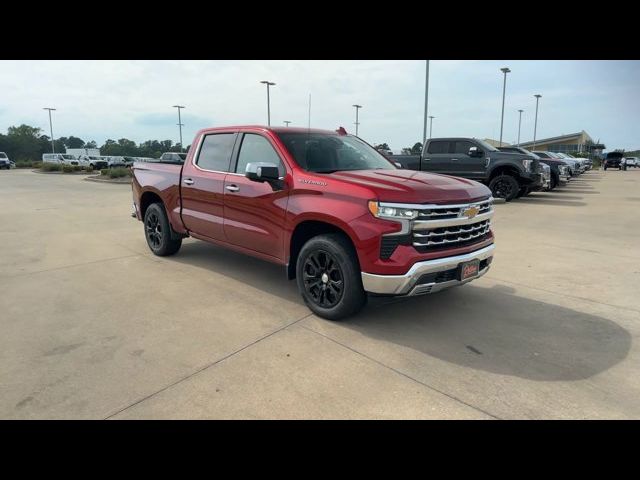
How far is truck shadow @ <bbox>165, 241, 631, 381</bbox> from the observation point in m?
3.34

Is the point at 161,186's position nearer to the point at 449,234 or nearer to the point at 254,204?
the point at 254,204

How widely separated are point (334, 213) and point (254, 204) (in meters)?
1.18

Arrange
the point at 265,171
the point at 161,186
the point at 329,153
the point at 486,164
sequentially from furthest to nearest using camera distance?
the point at 486,164, the point at 161,186, the point at 329,153, the point at 265,171

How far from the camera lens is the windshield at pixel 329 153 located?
4551 millimetres

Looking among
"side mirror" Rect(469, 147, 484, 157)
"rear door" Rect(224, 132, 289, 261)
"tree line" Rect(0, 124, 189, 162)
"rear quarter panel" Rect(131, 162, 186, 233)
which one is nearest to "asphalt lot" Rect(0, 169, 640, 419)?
"rear door" Rect(224, 132, 289, 261)

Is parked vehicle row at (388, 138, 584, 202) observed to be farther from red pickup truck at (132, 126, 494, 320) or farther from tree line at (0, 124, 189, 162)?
tree line at (0, 124, 189, 162)

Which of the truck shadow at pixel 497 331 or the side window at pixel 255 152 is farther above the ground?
the side window at pixel 255 152

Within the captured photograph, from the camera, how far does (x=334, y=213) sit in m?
3.86

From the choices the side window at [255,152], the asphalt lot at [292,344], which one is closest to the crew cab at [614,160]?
the asphalt lot at [292,344]

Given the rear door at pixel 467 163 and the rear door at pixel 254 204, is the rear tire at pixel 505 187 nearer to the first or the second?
the rear door at pixel 467 163

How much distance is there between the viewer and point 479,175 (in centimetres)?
1393

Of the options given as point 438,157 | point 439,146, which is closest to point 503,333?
point 438,157

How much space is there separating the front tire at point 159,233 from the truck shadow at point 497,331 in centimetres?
183
